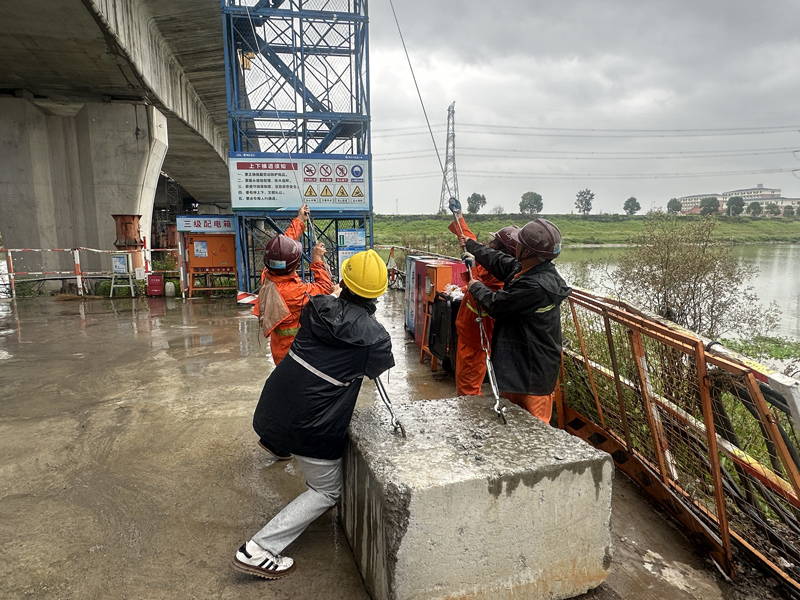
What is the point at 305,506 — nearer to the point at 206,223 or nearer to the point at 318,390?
the point at 318,390

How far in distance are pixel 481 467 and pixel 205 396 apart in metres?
3.58

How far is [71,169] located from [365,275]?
532 inches

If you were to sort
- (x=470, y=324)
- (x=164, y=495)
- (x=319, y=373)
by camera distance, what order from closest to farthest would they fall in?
(x=319, y=373), (x=164, y=495), (x=470, y=324)

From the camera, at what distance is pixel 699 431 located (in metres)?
2.54

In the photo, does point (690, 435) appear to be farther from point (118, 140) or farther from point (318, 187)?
point (118, 140)

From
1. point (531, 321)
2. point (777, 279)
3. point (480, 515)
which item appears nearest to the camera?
point (480, 515)

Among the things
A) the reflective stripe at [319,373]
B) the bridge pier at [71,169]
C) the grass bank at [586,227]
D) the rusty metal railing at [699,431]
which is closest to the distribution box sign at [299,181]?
the bridge pier at [71,169]

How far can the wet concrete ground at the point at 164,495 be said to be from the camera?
2.28 m

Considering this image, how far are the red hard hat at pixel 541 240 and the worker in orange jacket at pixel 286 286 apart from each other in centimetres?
146

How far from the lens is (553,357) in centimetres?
291

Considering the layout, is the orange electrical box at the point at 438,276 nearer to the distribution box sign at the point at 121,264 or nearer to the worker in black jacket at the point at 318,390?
the worker in black jacket at the point at 318,390

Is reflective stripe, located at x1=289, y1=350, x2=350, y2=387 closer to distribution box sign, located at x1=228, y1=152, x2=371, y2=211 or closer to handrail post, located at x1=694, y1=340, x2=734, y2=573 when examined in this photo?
handrail post, located at x1=694, y1=340, x2=734, y2=573

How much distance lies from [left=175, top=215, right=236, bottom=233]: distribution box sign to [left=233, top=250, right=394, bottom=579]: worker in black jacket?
9.33 meters

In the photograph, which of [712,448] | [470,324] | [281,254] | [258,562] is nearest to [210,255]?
[281,254]
